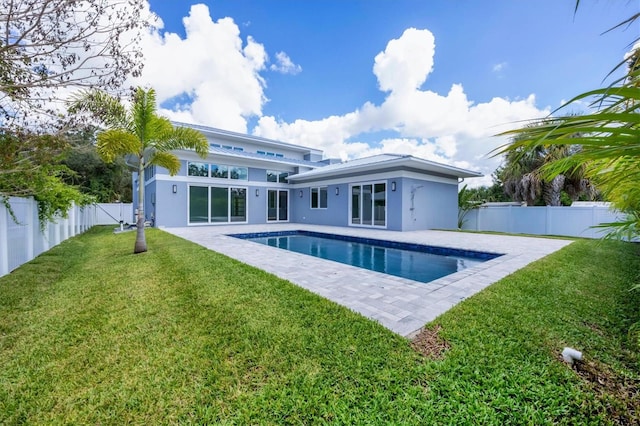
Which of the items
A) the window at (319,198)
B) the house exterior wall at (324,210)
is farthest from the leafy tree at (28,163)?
the window at (319,198)

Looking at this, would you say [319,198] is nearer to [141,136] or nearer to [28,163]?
[141,136]

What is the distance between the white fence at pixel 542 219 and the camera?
1360 centimetres

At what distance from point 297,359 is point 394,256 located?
736 centimetres

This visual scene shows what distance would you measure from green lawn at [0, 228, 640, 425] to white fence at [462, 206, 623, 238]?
37.2 feet

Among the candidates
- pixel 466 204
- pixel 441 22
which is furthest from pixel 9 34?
pixel 466 204

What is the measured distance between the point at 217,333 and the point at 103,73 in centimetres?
470

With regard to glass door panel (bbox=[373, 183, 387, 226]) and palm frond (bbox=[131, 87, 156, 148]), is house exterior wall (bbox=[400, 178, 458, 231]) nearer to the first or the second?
glass door panel (bbox=[373, 183, 387, 226])

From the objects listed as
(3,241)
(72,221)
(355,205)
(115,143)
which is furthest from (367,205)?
(72,221)

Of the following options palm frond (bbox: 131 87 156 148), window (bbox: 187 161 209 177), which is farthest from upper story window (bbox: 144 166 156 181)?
palm frond (bbox: 131 87 156 148)

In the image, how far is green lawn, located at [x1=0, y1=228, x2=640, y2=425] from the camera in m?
2.18

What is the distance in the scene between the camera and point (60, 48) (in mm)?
4473

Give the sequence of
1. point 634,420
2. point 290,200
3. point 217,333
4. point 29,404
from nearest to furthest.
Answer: point 634,420 < point 29,404 < point 217,333 < point 290,200

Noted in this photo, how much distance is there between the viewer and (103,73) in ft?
15.8

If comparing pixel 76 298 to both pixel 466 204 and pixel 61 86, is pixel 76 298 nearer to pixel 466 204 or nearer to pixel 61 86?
pixel 61 86
